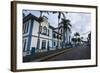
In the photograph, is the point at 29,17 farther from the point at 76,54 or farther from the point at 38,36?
the point at 76,54

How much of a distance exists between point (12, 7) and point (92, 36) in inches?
33.2

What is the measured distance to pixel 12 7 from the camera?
69.4 inches

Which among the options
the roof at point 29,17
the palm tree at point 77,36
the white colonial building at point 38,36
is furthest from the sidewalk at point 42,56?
the roof at point 29,17

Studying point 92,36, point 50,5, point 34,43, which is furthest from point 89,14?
point 34,43

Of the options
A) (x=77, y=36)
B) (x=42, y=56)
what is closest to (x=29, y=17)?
(x=42, y=56)

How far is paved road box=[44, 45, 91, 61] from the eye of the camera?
1.96m

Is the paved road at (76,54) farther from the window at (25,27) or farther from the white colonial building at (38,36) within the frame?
the window at (25,27)

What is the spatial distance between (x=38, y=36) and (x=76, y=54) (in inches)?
16.7

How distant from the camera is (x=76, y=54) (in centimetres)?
202

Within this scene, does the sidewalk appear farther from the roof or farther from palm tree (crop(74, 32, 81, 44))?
the roof

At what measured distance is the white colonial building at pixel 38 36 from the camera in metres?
1.83

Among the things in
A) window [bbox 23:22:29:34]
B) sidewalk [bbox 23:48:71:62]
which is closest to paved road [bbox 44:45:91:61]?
sidewalk [bbox 23:48:71:62]

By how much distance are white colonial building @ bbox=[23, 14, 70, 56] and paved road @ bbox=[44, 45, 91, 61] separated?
91mm

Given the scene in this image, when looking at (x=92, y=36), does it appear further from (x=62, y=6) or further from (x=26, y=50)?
(x=26, y=50)
